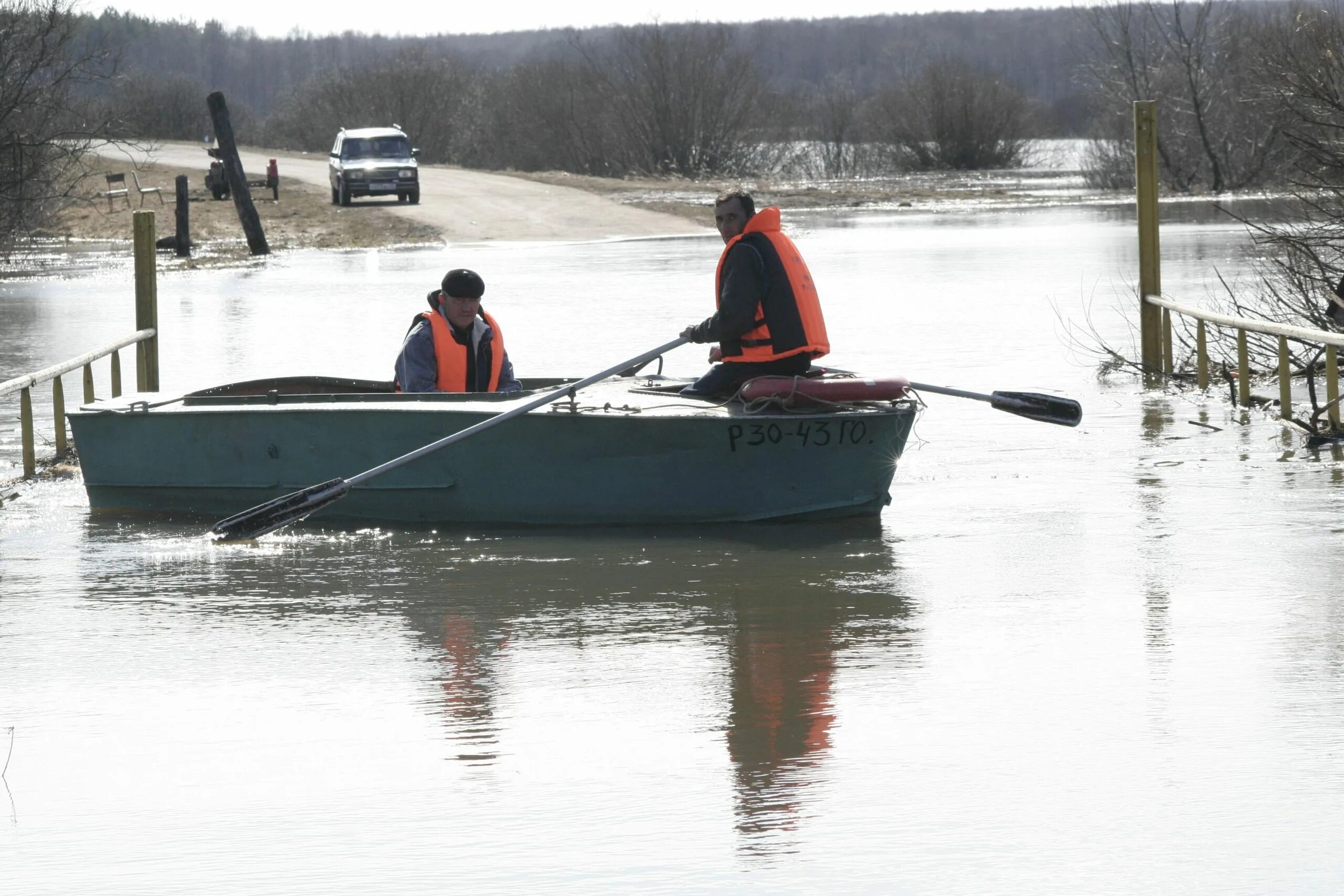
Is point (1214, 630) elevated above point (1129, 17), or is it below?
below

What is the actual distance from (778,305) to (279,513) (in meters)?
2.60

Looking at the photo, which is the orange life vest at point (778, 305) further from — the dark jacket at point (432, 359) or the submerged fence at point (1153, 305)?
the submerged fence at point (1153, 305)

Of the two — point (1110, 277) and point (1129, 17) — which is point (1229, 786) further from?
point (1129, 17)

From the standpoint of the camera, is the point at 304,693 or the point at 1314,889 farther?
the point at 304,693

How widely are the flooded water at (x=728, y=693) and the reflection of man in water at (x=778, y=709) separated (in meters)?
0.02

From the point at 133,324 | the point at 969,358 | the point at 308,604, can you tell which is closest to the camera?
the point at 308,604

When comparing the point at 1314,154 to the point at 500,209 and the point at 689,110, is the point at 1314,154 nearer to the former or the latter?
the point at 500,209

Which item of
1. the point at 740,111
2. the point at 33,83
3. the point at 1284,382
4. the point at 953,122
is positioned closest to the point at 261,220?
the point at 33,83

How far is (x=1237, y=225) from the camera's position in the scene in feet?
126

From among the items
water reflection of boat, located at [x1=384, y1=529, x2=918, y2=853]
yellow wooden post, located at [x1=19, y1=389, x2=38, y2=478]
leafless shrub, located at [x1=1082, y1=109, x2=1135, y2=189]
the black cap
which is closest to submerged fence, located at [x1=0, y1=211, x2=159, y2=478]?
yellow wooden post, located at [x1=19, y1=389, x2=38, y2=478]

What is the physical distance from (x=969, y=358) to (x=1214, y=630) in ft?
33.3

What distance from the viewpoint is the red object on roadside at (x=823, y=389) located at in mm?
9336

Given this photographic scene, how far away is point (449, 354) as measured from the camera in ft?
34.2

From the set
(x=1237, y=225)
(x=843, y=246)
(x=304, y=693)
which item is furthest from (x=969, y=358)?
(x=1237, y=225)
